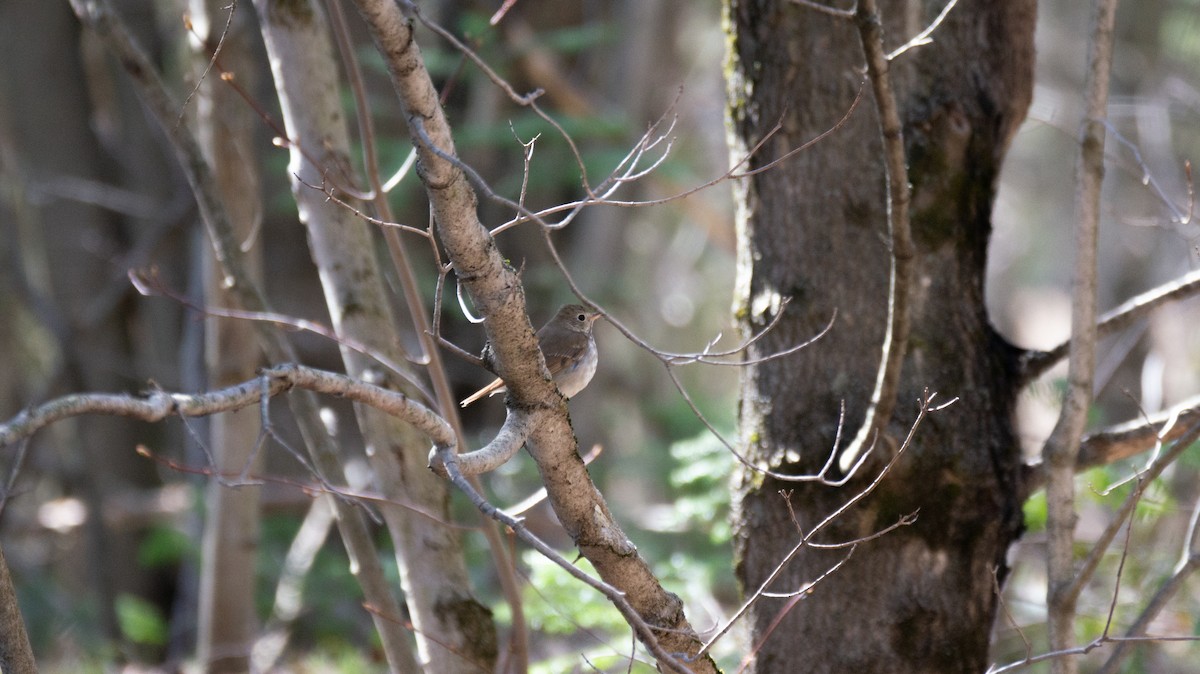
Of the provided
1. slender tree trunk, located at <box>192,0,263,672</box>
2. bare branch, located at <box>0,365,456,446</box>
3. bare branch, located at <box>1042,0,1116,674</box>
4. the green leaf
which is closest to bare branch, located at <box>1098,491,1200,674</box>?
bare branch, located at <box>1042,0,1116,674</box>

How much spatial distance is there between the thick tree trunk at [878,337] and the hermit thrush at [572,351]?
1044mm

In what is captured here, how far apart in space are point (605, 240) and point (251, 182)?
5574 mm

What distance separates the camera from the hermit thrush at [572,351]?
14.1 ft

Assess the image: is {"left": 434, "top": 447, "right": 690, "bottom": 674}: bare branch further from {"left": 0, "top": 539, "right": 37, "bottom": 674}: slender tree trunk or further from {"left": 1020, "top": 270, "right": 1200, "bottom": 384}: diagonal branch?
{"left": 1020, "top": 270, "right": 1200, "bottom": 384}: diagonal branch

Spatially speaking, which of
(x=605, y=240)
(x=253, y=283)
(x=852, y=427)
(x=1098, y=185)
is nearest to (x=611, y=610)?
(x=852, y=427)

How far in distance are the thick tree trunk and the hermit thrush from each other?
1.04m

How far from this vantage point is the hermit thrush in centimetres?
429

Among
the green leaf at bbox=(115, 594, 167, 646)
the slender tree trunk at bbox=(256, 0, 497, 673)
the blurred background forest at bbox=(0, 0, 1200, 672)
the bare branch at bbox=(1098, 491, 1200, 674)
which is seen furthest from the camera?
the green leaf at bbox=(115, 594, 167, 646)

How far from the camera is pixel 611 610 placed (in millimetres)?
4340

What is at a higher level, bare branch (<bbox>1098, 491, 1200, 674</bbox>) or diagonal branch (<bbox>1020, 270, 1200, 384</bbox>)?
diagonal branch (<bbox>1020, 270, 1200, 384</bbox>)

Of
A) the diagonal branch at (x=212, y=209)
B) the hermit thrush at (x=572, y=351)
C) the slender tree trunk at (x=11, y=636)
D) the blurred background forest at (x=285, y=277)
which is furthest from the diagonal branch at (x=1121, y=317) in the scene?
the slender tree trunk at (x=11, y=636)

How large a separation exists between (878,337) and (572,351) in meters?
1.49

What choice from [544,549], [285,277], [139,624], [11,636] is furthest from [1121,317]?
[285,277]

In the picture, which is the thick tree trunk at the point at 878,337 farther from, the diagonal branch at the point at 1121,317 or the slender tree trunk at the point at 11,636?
the slender tree trunk at the point at 11,636
